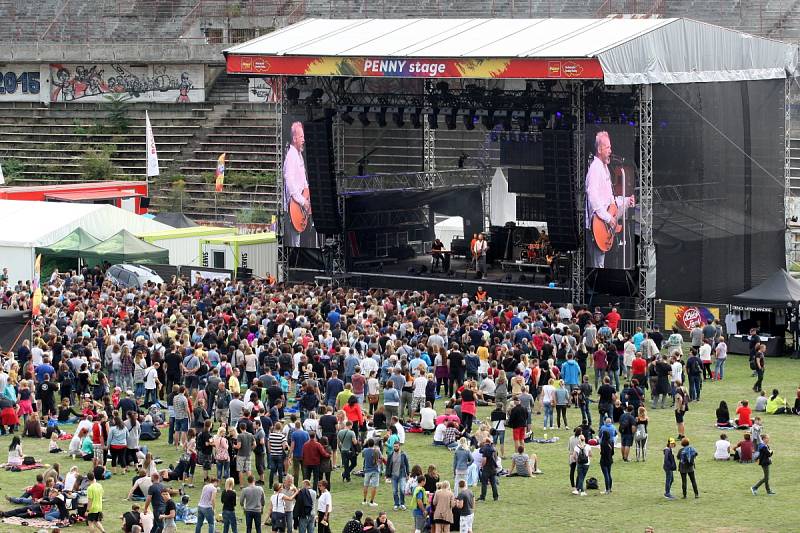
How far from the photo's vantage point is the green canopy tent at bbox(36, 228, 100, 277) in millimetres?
42062

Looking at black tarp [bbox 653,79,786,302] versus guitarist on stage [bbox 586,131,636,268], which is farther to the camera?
black tarp [bbox 653,79,786,302]

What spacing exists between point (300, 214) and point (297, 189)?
697 mm

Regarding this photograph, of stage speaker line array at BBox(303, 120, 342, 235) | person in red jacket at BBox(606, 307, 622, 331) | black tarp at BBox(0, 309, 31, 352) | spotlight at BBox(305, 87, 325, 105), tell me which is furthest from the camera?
spotlight at BBox(305, 87, 325, 105)

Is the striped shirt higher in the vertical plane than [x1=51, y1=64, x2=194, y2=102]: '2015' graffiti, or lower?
lower

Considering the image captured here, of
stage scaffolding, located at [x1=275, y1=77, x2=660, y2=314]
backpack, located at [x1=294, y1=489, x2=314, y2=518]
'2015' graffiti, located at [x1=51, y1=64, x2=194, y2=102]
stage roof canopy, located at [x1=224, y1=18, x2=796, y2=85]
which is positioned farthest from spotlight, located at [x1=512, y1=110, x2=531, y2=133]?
'2015' graffiti, located at [x1=51, y1=64, x2=194, y2=102]

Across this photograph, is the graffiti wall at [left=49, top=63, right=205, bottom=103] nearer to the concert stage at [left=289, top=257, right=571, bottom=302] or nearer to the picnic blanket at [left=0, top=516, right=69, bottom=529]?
the concert stage at [left=289, top=257, right=571, bottom=302]

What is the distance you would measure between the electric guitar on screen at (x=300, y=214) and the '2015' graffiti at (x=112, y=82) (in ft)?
73.9

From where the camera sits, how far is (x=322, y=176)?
135ft

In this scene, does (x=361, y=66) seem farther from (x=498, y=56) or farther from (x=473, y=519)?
(x=473, y=519)

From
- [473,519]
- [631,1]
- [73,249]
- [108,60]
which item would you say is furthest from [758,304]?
[108,60]

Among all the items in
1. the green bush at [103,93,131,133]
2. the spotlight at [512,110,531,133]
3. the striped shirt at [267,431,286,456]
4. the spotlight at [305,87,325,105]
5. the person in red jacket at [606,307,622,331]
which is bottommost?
the striped shirt at [267,431,286,456]

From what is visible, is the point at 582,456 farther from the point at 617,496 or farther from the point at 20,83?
the point at 20,83

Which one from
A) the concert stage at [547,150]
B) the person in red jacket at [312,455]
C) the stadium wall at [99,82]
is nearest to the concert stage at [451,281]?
the concert stage at [547,150]

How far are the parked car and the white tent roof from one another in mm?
2568
